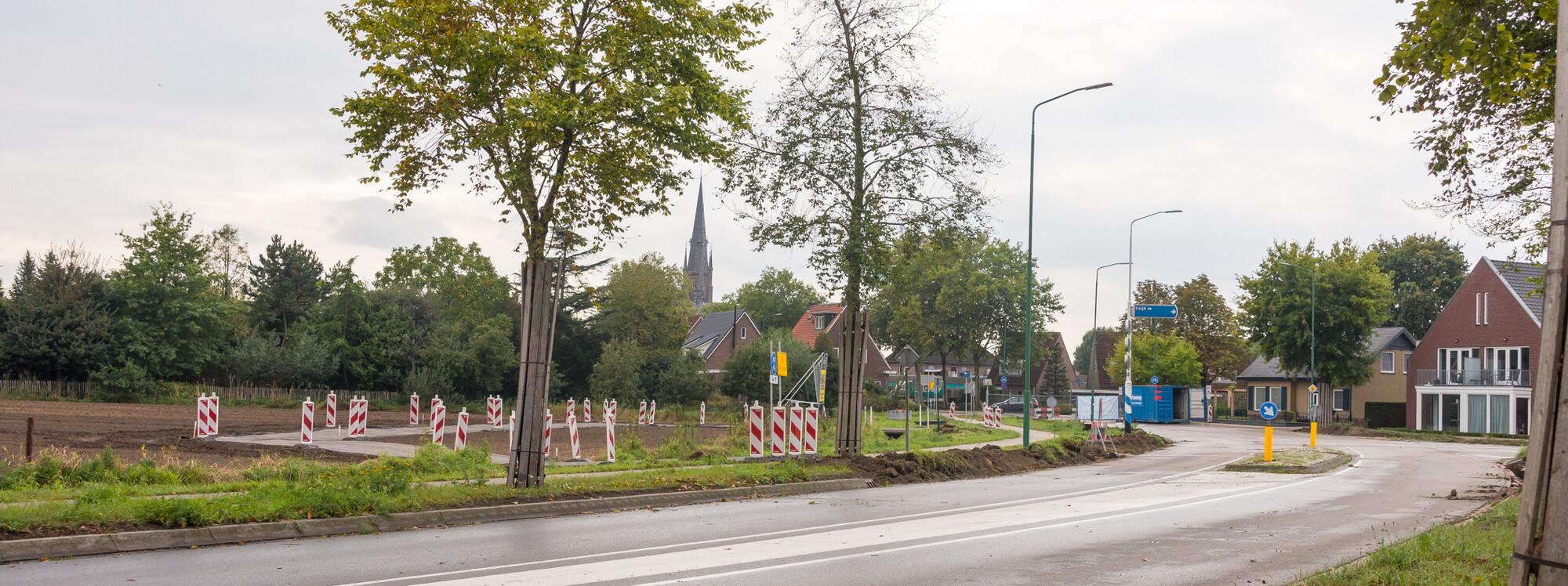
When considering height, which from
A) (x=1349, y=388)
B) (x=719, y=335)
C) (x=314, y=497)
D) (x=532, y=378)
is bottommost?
(x=1349, y=388)

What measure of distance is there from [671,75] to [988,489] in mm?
8715

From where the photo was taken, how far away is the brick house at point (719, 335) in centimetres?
8159

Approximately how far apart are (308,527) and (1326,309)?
2070 inches

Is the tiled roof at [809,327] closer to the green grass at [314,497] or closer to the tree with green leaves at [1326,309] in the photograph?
the tree with green leaves at [1326,309]

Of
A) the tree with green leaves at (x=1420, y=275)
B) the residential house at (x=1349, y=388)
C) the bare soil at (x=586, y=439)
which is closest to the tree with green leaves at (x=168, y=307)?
the bare soil at (x=586, y=439)

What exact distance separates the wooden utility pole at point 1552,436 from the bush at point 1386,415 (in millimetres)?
55410

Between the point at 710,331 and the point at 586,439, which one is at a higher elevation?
the point at 710,331

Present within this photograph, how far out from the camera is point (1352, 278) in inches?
2046

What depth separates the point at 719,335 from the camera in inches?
3354

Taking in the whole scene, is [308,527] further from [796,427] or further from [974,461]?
[974,461]

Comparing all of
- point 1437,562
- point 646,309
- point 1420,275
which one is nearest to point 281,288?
point 646,309

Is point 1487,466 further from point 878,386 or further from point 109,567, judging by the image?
point 878,386

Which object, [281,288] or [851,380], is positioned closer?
[851,380]

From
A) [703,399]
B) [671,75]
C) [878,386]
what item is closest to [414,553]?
[671,75]
